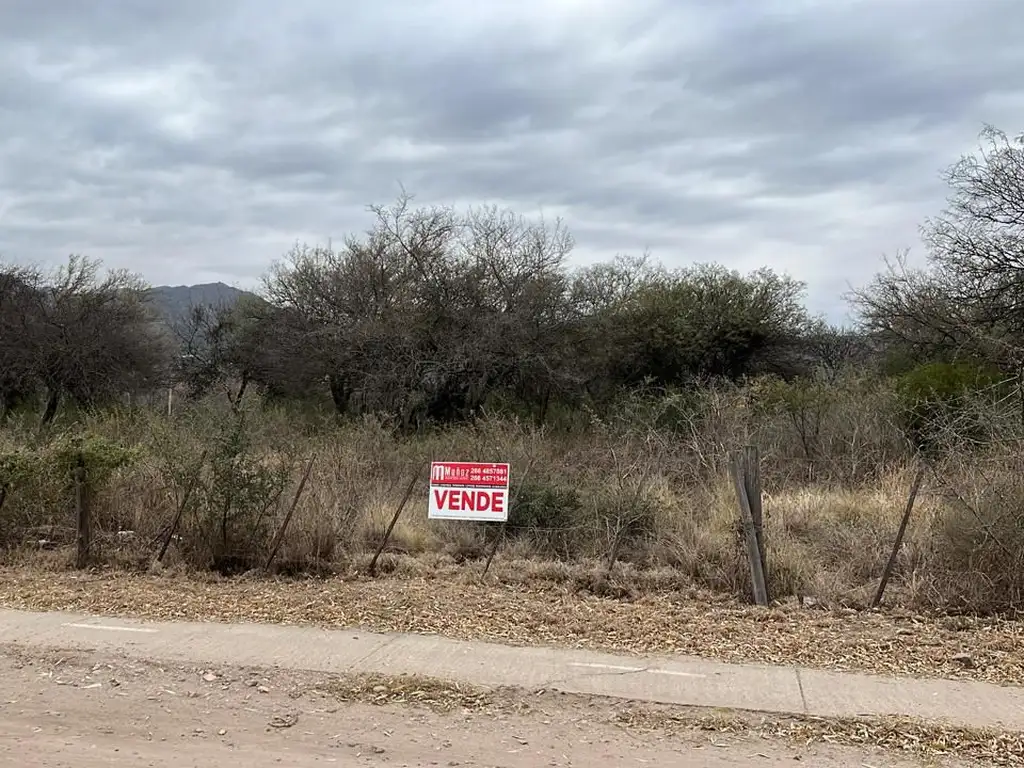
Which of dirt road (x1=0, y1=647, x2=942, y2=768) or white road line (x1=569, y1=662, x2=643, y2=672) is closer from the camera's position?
dirt road (x1=0, y1=647, x2=942, y2=768)

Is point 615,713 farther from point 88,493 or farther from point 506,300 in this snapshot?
point 506,300

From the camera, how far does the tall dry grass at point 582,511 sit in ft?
29.3

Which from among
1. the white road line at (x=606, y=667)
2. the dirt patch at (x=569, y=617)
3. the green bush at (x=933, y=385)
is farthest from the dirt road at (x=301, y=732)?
the green bush at (x=933, y=385)

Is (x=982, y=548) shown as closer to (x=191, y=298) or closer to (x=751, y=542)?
(x=751, y=542)

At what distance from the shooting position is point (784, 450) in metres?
16.0

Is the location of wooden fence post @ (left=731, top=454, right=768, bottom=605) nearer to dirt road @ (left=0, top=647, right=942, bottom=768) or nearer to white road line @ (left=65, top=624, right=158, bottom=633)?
dirt road @ (left=0, top=647, right=942, bottom=768)

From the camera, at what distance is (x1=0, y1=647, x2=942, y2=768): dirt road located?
201 inches

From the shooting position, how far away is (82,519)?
10672mm

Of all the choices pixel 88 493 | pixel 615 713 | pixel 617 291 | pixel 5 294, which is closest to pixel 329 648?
pixel 615 713

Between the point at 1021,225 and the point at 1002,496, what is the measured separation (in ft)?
42.2

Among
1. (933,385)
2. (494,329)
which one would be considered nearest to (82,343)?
(494,329)

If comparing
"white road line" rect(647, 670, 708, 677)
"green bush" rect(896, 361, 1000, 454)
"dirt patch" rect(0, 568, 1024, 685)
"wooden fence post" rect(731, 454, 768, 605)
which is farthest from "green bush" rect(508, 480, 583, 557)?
"green bush" rect(896, 361, 1000, 454)

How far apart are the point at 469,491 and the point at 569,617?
235 cm

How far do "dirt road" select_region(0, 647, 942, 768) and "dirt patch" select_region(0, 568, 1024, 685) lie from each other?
5.55 feet
